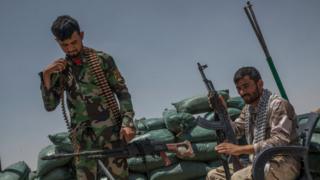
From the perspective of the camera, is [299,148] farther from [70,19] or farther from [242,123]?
[70,19]

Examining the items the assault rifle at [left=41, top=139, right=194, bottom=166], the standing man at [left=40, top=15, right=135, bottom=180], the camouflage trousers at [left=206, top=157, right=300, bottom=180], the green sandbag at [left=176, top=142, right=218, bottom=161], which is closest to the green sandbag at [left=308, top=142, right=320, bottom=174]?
the camouflage trousers at [left=206, top=157, right=300, bottom=180]

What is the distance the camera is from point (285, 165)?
2377mm

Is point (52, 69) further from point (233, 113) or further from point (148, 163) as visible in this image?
point (233, 113)

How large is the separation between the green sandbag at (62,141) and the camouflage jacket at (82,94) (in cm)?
216

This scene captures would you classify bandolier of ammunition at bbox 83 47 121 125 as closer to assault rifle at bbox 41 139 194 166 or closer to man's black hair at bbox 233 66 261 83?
assault rifle at bbox 41 139 194 166

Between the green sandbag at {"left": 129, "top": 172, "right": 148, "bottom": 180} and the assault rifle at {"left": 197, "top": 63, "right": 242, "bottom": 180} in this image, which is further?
the green sandbag at {"left": 129, "top": 172, "right": 148, "bottom": 180}

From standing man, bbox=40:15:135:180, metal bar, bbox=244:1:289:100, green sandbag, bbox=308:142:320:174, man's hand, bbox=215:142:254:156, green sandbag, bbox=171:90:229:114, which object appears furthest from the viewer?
green sandbag, bbox=171:90:229:114

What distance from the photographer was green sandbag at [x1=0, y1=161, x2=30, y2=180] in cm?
455

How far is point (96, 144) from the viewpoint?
2.43 metres

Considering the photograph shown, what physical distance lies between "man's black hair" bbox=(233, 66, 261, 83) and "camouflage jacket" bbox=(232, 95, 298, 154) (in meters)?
0.17

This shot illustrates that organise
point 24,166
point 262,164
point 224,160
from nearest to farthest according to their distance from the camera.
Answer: point 262,164 < point 224,160 < point 24,166

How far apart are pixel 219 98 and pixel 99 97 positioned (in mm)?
Answer: 1070

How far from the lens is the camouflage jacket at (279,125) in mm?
2449

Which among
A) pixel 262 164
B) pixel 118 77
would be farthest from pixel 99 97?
pixel 262 164
